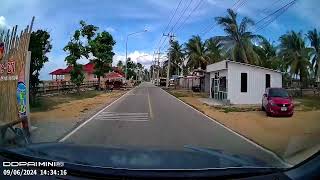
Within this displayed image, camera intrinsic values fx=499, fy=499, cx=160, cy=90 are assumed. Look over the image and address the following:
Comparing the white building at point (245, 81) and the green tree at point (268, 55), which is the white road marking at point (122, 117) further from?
the green tree at point (268, 55)

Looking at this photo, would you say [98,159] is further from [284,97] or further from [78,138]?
[284,97]

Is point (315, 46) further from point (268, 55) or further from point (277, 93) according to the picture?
point (277, 93)

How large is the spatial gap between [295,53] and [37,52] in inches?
1570

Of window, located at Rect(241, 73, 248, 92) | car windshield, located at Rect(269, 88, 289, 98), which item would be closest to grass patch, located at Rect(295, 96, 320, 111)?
car windshield, located at Rect(269, 88, 289, 98)

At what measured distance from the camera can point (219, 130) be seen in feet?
58.7

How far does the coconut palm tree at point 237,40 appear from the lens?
5000 centimetres

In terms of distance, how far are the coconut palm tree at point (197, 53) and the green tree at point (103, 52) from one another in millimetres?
17987

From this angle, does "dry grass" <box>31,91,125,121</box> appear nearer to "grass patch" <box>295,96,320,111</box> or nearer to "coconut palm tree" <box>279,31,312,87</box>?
"grass patch" <box>295,96,320,111</box>

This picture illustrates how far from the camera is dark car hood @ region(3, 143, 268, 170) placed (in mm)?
3910

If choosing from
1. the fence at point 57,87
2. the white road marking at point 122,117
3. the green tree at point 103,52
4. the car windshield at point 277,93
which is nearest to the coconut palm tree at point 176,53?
the green tree at point 103,52

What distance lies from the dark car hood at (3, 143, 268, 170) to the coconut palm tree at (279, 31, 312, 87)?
53.5 metres

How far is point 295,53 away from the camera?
5922cm

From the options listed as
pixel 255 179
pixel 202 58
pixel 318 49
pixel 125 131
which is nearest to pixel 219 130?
pixel 125 131

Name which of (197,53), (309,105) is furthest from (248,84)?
(197,53)
